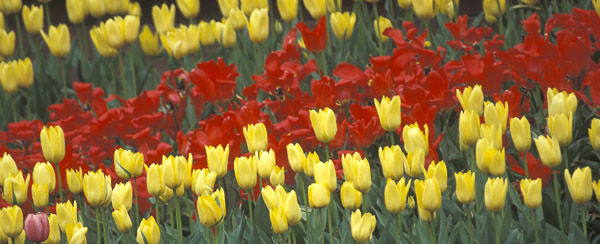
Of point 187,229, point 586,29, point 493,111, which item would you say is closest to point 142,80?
point 187,229

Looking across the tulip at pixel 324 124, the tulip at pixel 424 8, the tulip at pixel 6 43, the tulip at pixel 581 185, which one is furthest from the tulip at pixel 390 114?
the tulip at pixel 6 43

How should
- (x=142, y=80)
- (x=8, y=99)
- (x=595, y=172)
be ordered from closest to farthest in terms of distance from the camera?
(x=595, y=172) < (x=8, y=99) < (x=142, y=80)

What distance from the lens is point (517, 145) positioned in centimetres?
177

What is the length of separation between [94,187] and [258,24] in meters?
1.36

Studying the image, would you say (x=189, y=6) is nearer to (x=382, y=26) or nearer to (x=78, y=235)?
(x=382, y=26)

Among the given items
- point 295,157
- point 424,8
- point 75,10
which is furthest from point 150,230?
point 75,10

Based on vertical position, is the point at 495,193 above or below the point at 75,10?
below

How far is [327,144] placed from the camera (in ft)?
6.79

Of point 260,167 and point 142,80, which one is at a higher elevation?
point 260,167

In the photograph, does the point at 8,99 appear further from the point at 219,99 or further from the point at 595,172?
the point at 595,172

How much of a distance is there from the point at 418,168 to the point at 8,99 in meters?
2.28

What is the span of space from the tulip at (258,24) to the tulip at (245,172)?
131 centimetres

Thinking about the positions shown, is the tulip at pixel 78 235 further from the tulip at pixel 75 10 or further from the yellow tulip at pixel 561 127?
the tulip at pixel 75 10

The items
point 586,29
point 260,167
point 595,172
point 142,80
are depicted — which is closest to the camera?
point 260,167
